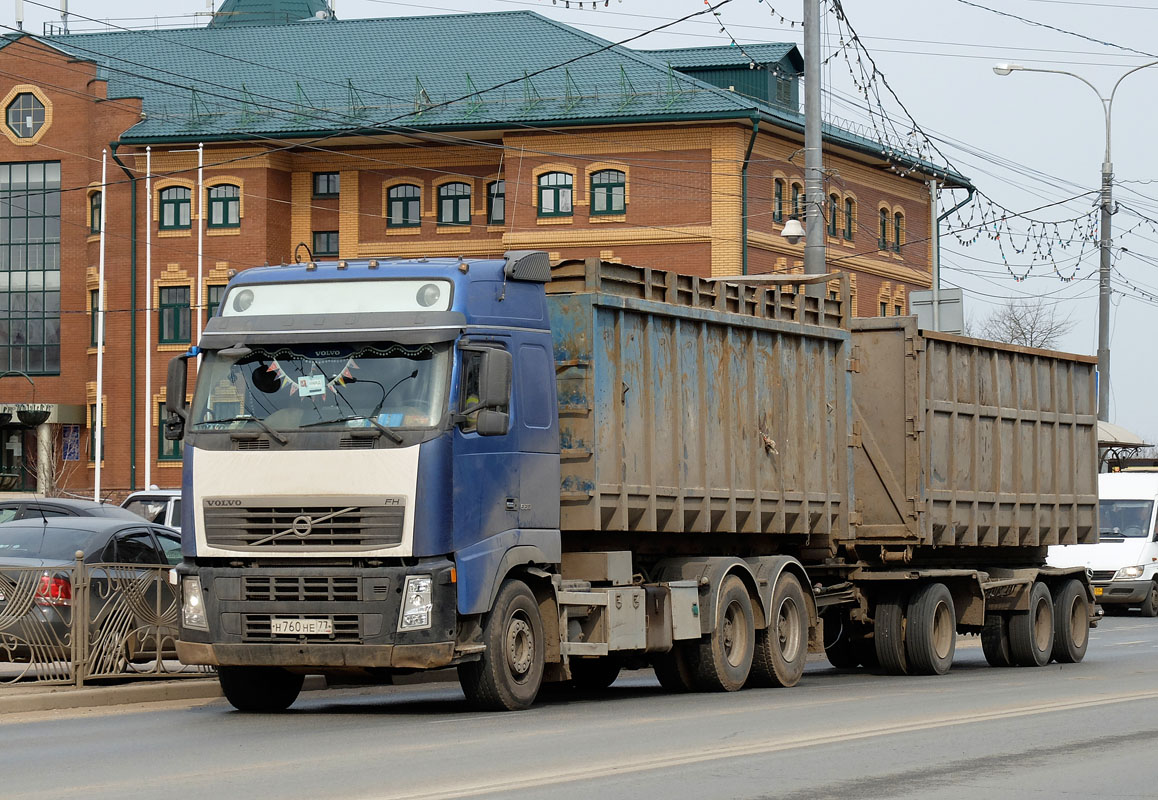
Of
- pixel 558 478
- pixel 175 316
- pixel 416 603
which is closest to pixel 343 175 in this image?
pixel 175 316

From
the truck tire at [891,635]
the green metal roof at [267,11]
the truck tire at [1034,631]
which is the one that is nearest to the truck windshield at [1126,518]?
the truck tire at [1034,631]

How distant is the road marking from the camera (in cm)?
950

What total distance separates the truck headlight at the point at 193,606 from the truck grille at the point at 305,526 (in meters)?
0.39

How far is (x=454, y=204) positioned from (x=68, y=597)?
42.2 metres

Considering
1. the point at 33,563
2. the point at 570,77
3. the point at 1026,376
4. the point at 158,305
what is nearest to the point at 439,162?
the point at 570,77

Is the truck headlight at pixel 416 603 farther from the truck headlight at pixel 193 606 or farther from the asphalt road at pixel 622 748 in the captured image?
the truck headlight at pixel 193 606

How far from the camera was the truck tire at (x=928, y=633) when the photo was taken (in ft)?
64.5

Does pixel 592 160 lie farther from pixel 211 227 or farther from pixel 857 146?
pixel 211 227

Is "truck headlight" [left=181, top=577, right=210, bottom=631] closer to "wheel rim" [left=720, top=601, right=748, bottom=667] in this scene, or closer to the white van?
"wheel rim" [left=720, top=601, right=748, bottom=667]

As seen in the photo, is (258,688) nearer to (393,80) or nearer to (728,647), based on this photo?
(728,647)

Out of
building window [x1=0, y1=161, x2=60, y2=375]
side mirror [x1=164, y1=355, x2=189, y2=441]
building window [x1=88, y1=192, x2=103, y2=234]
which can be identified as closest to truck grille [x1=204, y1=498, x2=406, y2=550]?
side mirror [x1=164, y1=355, x2=189, y2=441]

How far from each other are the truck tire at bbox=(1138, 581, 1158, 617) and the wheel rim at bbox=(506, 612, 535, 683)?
2238cm

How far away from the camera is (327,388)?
44.9 feet

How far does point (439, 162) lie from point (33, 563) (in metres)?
41.3
